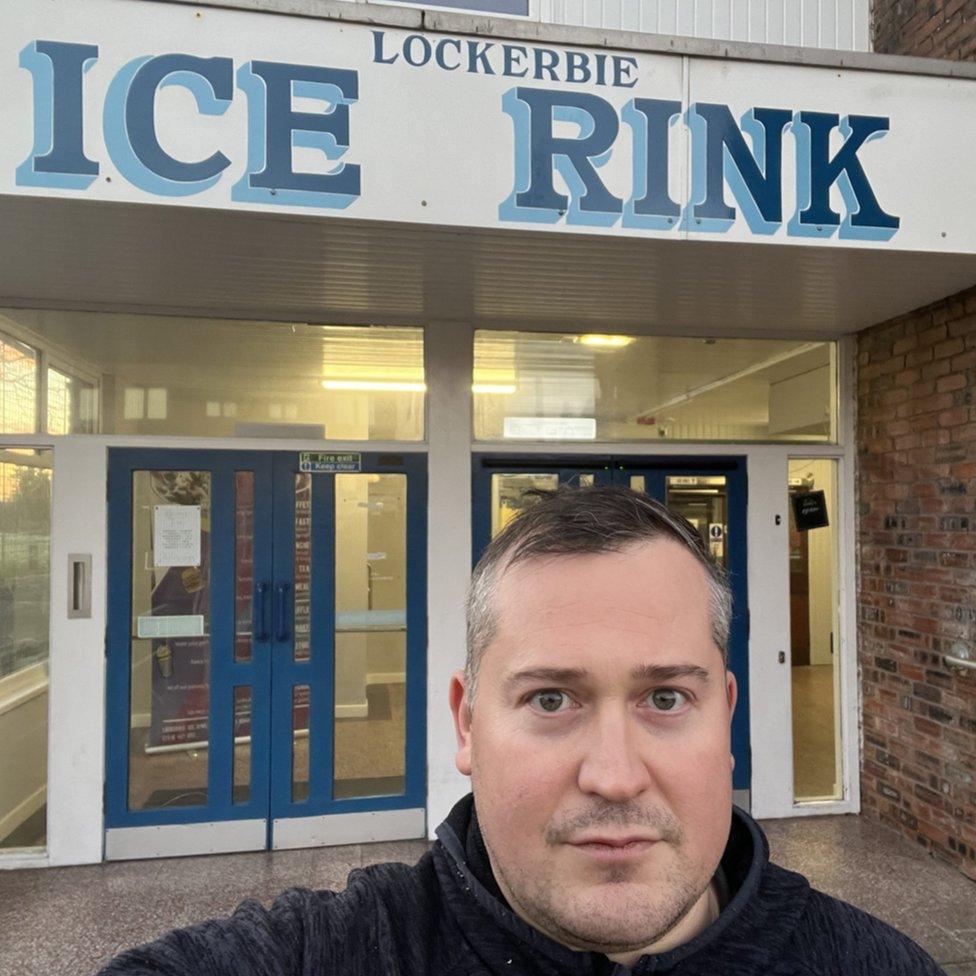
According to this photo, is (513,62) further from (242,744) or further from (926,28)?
(242,744)

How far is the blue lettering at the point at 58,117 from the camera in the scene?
2537mm

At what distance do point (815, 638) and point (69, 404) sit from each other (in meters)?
5.13

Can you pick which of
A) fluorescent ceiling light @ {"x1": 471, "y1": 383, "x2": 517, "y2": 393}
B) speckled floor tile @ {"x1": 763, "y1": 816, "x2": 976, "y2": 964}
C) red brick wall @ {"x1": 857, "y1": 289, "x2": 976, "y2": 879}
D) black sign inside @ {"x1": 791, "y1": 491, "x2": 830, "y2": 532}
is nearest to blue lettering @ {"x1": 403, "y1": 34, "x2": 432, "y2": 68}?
fluorescent ceiling light @ {"x1": 471, "y1": 383, "x2": 517, "y2": 393}

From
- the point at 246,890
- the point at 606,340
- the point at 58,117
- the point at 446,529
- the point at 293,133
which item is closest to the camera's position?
the point at 58,117

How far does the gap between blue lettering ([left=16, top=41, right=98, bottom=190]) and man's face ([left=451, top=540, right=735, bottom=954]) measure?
248cm

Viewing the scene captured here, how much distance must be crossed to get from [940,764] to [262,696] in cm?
374

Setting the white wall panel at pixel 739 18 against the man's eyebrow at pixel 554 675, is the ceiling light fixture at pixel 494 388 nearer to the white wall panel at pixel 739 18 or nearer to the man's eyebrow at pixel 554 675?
the white wall panel at pixel 739 18

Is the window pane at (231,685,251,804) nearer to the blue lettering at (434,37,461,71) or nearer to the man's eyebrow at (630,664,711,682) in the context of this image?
the blue lettering at (434,37,461,71)

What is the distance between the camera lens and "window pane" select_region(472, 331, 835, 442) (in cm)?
→ 447

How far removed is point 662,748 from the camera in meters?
0.94

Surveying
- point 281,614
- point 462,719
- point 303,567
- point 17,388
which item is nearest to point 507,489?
point 303,567

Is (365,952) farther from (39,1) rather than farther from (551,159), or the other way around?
(39,1)

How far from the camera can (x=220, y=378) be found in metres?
4.22

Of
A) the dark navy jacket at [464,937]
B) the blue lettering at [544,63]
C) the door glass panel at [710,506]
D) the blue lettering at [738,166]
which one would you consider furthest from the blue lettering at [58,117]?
the door glass panel at [710,506]
